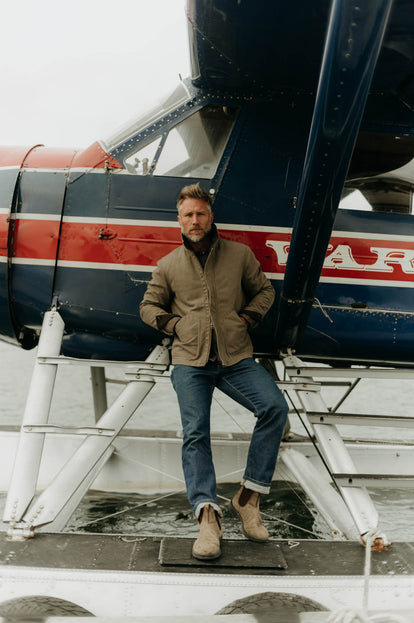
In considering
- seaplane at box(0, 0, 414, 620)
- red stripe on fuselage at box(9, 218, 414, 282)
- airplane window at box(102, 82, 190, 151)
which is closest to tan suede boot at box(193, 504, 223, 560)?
seaplane at box(0, 0, 414, 620)

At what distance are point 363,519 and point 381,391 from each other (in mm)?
17308

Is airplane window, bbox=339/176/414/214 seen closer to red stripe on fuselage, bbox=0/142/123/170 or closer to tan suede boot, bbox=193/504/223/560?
red stripe on fuselage, bbox=0/142/123/170

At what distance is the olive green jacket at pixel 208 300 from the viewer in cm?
321

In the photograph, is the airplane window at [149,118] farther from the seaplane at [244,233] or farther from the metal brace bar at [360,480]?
the metal brace bar at [360,480]

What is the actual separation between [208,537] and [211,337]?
41.3 inches

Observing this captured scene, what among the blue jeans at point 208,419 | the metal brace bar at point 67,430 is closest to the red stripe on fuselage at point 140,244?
the blue jeans at point 208,419

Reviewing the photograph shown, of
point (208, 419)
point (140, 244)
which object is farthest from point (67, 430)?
point (140, 244)

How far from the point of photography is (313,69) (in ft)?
11.3

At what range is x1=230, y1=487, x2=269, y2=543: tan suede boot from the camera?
2.90 m

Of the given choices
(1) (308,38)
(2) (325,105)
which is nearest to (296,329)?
(2) (325,105)

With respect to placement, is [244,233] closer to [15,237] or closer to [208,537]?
[15,237]

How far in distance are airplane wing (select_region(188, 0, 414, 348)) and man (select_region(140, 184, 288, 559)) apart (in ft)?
1.16

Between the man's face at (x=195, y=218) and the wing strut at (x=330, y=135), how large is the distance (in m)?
0.51

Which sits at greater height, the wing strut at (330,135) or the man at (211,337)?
the wing strut at (330,135)
